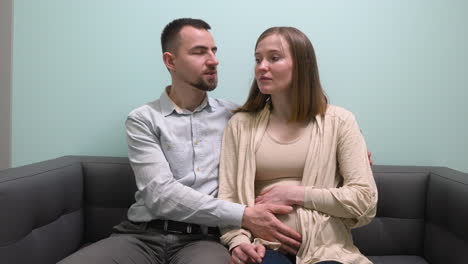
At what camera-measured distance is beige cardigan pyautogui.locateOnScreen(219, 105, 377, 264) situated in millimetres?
1260

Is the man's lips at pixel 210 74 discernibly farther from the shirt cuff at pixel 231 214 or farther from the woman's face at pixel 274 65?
the shirt cuff at pixel 231 214

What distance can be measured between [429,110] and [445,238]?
63cm

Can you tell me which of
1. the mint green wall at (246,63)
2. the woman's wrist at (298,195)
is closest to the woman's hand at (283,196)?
the woman's wrist at (298,195)

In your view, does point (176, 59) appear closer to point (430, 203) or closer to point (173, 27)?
point (173, 27)

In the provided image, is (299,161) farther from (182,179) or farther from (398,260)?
(398,260)

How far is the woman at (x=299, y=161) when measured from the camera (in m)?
1.27

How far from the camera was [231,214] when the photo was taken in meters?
1.32

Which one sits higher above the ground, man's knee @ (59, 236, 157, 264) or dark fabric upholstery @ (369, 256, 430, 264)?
man's knee @ (59, 236, 157, 264)

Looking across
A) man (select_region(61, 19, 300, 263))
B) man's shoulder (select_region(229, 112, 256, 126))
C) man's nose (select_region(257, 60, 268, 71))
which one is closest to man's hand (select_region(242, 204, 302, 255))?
man (select_region(61, 19, 300, 263))

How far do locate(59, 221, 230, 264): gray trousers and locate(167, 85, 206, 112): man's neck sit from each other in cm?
51

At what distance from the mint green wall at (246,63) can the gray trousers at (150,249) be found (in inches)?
23.7

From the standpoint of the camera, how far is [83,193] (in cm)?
173

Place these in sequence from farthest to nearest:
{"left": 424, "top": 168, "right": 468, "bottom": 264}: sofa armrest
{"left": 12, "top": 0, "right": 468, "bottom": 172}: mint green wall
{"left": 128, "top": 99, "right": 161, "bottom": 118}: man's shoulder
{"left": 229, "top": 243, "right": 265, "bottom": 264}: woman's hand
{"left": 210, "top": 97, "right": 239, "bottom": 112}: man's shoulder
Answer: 1. {"left": 12, "top": 0, "right": 468, "bottom": 172}: mint green wall
2. {"left": 210, "top": 97, "right": 239, "bottom": 112}: man's shoulder
3. {"left": 128, "top": 99, "right": 161, "bottom": 118}: man's shoulder
4. {"left": 424, "top": 168, "right": 468, "bottom": 264}: sofa armrest
5. {"left": 229, "top": 243, "right": 265, "bottom": 264}: woman's hand

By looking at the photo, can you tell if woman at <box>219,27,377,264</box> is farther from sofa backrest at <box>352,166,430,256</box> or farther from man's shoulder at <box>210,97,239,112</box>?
sofa backrest at <box>352,166,430,256</box>
